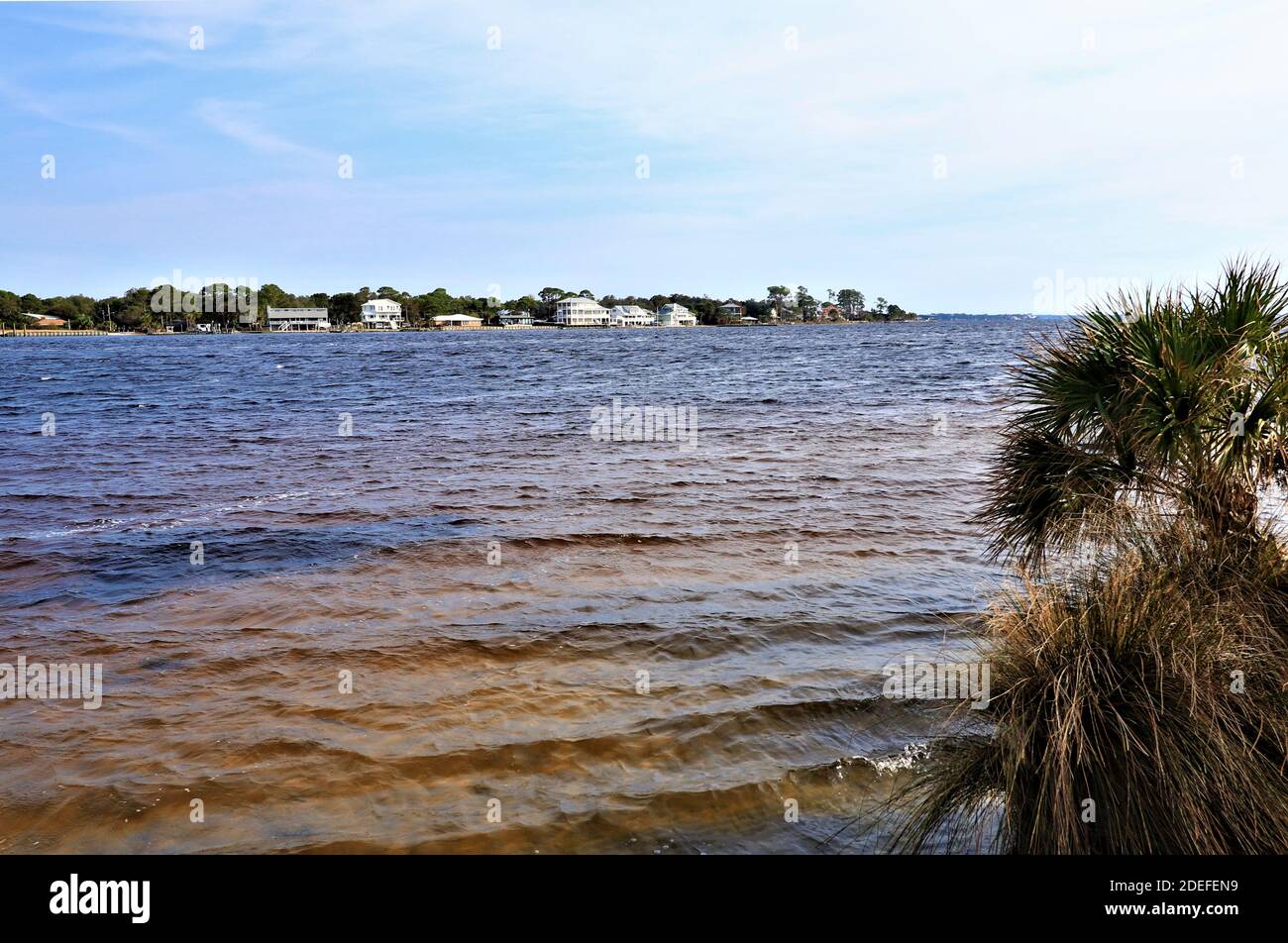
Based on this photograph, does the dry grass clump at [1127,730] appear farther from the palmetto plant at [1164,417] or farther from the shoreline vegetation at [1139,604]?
the palmetto plant at [1164,417]

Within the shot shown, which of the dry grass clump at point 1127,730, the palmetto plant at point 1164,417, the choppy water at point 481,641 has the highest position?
the palmetto plant at point 1164,417

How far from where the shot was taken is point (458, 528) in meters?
15.1

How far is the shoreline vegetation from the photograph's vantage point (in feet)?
13.7

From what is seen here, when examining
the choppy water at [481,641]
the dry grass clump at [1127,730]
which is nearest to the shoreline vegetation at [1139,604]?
the dry grass clump at [1127,730]

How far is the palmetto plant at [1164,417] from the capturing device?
5742 millimetres

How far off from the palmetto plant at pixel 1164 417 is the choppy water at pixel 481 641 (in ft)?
2.33

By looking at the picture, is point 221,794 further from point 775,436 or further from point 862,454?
point 775,436

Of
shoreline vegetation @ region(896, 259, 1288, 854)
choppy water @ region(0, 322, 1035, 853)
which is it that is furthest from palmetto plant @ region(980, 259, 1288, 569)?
choppy water @ region(0, 322, 1035, 853)

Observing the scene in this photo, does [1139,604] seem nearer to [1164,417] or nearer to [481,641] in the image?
[1164,417]

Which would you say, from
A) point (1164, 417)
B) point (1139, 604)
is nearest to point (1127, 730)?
point (1139, 604)

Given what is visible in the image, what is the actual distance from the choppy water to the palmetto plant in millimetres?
709
